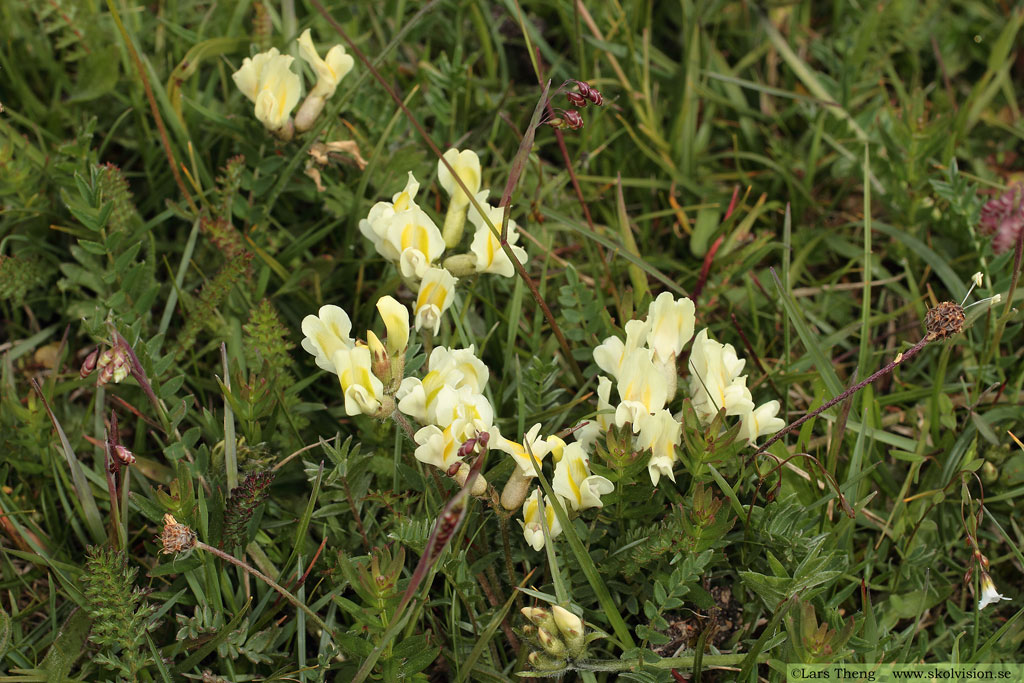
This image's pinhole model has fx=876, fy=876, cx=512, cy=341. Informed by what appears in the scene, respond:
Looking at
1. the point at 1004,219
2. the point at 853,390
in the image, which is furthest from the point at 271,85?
the point at 1004,219

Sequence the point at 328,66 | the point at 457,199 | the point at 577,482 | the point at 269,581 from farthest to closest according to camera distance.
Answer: the point at 328,66, the point at 457,199, the point at 577,482, the point at 269,581

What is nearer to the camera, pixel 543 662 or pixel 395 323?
pixel 543 662

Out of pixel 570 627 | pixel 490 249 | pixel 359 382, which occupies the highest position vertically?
pixel 490 249

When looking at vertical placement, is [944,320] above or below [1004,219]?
above

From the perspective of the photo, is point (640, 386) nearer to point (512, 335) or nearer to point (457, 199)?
point (512, 335)

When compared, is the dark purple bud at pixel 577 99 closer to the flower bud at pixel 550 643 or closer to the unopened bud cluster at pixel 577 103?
the unopened bud cluster at pixel 577 103

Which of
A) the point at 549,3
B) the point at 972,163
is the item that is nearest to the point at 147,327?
the point at 549,3
